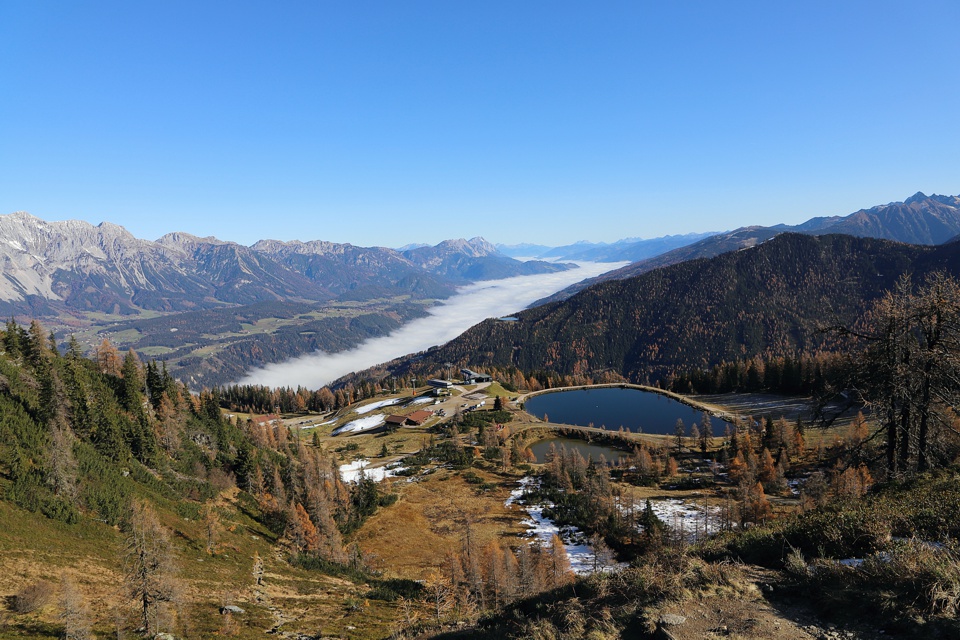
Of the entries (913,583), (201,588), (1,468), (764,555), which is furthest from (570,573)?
(1,468)

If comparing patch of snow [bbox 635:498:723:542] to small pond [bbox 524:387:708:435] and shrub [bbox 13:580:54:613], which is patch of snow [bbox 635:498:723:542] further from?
shrub [bbox 13:580:54:613]

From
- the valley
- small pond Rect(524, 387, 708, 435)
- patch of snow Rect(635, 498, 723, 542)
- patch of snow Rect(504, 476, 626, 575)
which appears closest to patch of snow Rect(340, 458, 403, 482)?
the valley

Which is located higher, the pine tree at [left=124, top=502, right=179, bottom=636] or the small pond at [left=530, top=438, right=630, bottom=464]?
the pine tree at [left=124, top=502, right=179, bottom=636]

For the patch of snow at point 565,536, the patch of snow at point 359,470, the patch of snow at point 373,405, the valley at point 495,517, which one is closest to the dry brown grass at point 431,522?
the valley at point 495,517

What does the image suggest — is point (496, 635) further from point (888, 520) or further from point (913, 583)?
point (888, 520)

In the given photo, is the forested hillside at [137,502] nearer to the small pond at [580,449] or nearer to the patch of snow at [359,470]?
the patch of snow at [359,470]

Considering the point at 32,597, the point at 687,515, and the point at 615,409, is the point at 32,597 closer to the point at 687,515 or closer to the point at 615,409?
the point at 687,515
